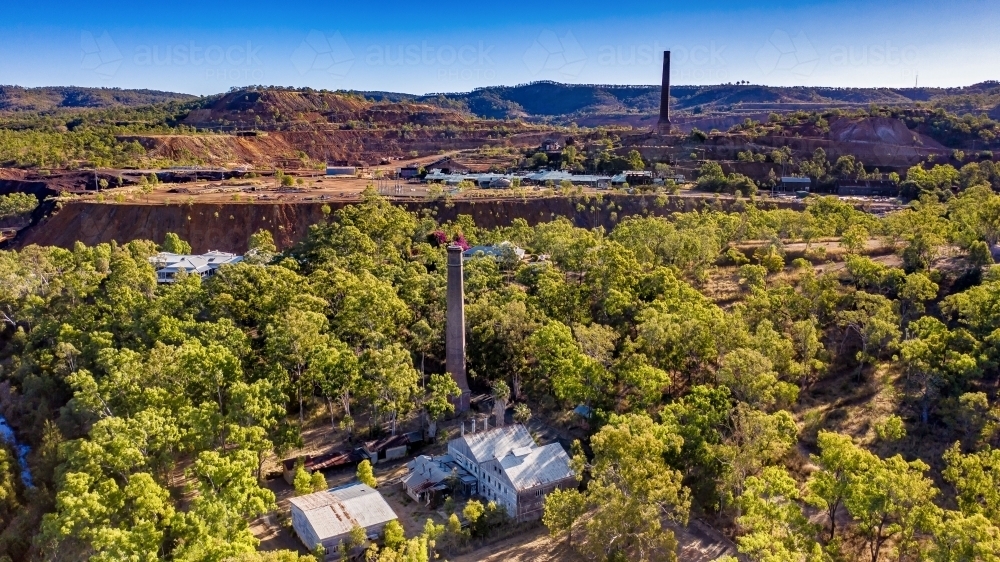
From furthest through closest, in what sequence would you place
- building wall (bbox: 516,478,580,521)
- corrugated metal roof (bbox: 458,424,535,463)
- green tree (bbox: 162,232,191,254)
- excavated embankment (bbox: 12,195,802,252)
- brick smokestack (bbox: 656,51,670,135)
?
brick smokestack (bbox: 656,51,670,135) → excavated embankment (bbox: 12,195,802,252) → green tree (bbox: 162,232,191,254) → corrugated metal roof (bbox: 458,424,535,463) → building wall (bbox: 516,478,580,521)

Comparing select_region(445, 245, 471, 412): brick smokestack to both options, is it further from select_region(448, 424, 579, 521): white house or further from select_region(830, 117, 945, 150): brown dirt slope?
select_region(830, 117, 945, 150): brown dirt slope

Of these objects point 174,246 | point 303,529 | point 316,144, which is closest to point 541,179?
point 174,246

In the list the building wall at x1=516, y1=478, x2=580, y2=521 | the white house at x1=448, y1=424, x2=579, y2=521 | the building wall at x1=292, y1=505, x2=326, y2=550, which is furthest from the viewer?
the white house at x1=448, y1=424, x2=579, y2=521

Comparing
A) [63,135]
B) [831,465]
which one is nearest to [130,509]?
[831,465]

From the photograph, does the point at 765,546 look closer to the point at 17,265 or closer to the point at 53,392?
the point at 53,392

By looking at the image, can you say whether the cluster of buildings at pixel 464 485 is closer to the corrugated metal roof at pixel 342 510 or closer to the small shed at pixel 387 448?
the corrugated metal roof at pixel 342 510

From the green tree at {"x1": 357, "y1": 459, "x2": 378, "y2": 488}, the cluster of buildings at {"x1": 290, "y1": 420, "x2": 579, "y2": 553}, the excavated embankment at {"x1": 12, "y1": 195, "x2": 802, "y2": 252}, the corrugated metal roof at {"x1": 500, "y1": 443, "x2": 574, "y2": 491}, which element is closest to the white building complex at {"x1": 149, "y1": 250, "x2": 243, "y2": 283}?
the excavated embankment at {"x1": 12, "y1": 195, "x2": 802, "y2": 252}
